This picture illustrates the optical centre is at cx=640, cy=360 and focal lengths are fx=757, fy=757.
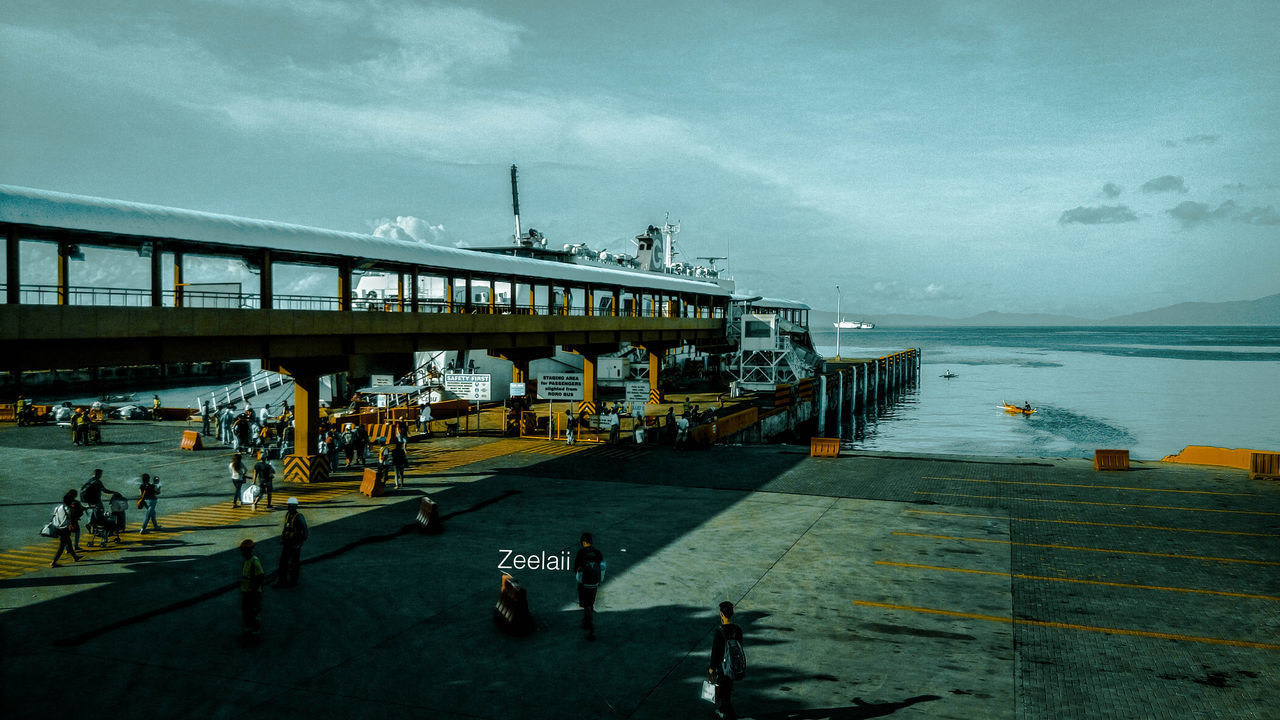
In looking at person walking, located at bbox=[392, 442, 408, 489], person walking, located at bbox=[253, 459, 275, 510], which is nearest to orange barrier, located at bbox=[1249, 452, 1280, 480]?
person walking, located at bbox=[392, 442, 408, 489]

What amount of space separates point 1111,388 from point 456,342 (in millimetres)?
93427

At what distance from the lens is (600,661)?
436 inches

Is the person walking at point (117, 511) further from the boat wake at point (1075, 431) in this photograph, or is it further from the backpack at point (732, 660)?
the boat wake at point (1075, 431)

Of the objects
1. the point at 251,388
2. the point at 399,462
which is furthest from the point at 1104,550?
the point at 251,388

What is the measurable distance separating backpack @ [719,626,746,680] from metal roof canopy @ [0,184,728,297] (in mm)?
17048

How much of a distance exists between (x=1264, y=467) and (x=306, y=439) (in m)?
31.7

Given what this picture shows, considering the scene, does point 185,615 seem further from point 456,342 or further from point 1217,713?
point 456,342

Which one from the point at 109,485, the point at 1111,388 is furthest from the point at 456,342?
the point at 1111,388

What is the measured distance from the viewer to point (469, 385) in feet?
107

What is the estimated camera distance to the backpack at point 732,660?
9.07 metres

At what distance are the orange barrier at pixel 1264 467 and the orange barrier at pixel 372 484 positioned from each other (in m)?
27.8

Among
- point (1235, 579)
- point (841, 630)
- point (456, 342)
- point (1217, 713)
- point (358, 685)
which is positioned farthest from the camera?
point (456, 342)

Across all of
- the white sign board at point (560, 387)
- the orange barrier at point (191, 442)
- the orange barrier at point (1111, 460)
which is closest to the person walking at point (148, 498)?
the orange barrier at point (191, 442)

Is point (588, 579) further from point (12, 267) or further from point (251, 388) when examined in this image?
point (251, 388)
